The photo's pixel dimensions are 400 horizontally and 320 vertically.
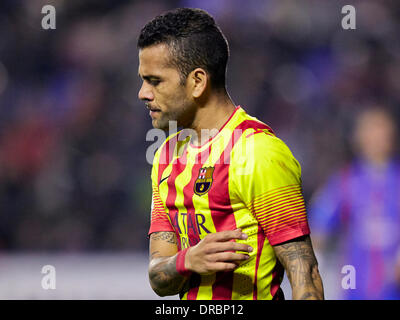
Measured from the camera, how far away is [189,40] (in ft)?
9.30

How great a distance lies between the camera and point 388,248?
5.23 meters

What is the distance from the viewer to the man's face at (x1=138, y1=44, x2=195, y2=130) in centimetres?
283

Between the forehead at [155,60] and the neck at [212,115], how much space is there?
263 mm

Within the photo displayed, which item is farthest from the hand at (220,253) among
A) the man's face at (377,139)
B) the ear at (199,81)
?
the man's face at (377,139)

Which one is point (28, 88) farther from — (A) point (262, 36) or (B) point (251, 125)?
(B) point (251, 125)

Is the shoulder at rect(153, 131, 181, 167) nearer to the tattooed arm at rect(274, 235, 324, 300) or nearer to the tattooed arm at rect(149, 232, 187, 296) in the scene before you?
the tattooed arm at rect(149, 232, 187, 296)

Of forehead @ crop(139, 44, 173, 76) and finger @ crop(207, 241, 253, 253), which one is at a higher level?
forehead @ crop(139, 44, 173, 76)

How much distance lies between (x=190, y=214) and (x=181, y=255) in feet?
0.75

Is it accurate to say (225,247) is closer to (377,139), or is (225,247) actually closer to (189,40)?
(189,40)

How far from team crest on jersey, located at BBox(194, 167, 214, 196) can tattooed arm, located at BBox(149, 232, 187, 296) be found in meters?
0.30

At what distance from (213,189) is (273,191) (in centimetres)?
29

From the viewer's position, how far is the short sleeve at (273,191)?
254 cm

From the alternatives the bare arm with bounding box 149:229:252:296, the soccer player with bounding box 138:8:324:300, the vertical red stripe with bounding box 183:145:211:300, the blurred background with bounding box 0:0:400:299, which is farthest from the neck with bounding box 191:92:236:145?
the blurred background with bounding box 0:0:400:299
